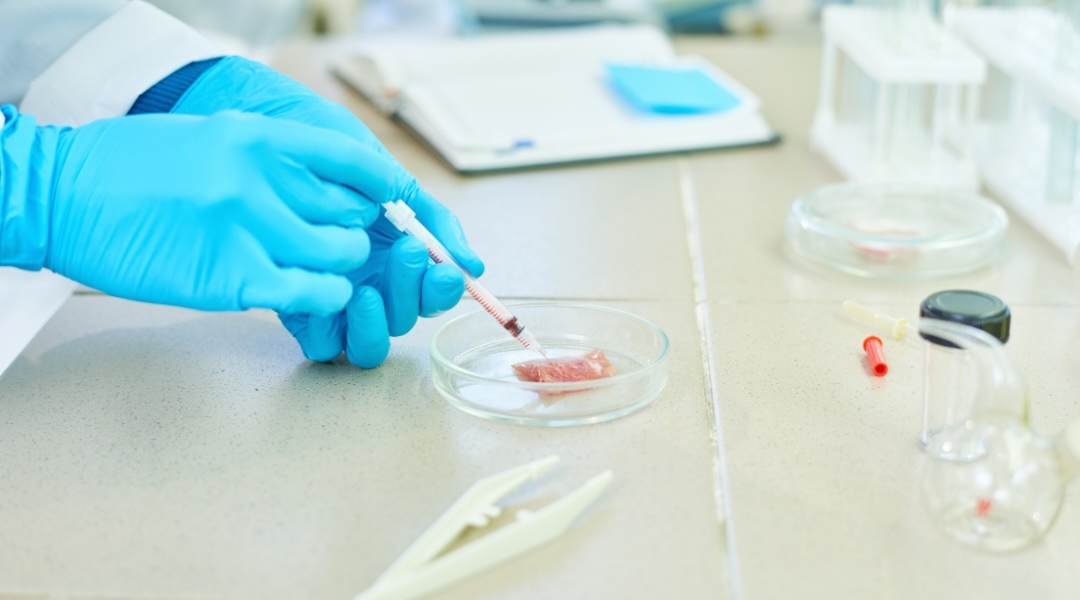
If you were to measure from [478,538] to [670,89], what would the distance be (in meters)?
1.30

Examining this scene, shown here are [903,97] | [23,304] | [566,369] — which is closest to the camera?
[566,369]

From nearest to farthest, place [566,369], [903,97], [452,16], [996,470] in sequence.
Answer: [996,470] < [566,369] < [903,97] < [452,16]

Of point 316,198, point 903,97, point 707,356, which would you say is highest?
point 316,198

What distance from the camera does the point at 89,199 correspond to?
1047 mm

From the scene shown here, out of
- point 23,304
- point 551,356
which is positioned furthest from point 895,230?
point 23,304

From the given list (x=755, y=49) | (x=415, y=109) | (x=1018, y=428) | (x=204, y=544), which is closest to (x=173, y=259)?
(x=204, y=544)

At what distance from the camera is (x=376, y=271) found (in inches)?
47.9

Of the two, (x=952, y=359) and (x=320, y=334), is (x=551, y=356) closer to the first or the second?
(x=320, y=334)

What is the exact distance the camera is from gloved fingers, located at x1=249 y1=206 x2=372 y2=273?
3.30 ft

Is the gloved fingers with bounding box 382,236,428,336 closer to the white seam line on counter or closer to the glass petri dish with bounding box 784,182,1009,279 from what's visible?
the white seam line on counter

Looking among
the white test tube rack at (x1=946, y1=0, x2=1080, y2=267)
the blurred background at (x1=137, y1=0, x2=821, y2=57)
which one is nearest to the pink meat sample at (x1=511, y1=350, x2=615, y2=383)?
the white test tube rack at (x1=946, y1=0, x2=1080, y2=267)

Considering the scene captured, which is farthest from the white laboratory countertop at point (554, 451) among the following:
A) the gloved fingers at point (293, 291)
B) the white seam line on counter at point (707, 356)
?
the gloved fingers at point (293, 291)

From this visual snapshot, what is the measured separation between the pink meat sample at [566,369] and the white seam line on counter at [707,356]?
4.1 inches

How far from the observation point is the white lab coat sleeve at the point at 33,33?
4.41 feet
